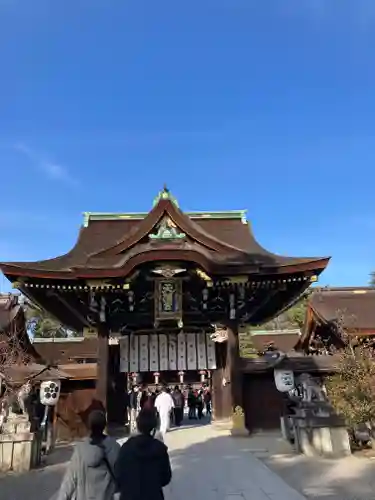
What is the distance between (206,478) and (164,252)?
6126 millimetres

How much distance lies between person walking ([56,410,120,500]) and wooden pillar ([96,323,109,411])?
9644 mm

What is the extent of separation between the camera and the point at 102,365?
43.1 feet

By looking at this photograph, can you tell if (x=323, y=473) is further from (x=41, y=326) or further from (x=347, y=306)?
(x=41, y=326)

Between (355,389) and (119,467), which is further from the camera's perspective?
(355,389)

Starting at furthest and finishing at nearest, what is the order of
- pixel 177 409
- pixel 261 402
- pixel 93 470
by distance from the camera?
1. pixel 177 409
2. pixel 261 402
3. pixel 93 470

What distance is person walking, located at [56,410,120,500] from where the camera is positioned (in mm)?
3430

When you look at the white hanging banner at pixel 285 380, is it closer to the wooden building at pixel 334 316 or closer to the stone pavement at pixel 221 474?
the stone pavement at pixel 221 474

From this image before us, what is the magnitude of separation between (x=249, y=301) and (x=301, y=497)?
313 inches

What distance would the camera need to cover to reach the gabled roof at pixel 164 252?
1239 centimetres

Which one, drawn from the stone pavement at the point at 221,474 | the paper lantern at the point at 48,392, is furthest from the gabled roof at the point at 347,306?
the paper lantern at the point at 48,392

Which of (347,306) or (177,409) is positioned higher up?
(347,306)

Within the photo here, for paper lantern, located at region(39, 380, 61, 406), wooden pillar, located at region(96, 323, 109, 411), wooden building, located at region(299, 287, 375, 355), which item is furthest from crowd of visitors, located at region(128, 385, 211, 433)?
wooden building, located at region(299, 287, 375, 355)

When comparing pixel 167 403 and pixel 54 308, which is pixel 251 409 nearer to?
pixel 167 403

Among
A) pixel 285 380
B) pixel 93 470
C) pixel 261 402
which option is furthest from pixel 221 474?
pixel 261 402
